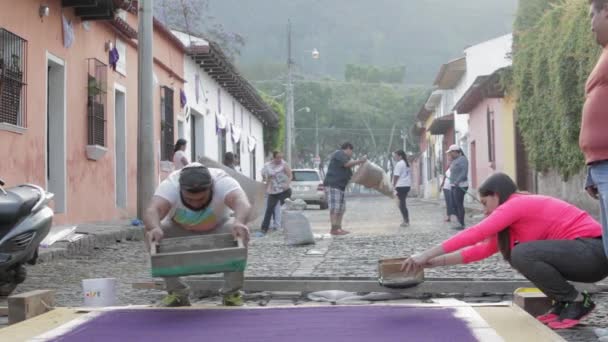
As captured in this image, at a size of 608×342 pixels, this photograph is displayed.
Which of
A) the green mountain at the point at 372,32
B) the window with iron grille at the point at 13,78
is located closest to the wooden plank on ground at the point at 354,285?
the window with iron grille at the point at 13,78

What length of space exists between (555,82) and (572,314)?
1270 cm

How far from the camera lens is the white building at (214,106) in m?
24.7

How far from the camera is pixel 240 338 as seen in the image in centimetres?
444

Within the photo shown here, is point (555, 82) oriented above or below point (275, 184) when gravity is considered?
above

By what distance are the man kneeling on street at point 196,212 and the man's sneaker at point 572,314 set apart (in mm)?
1915

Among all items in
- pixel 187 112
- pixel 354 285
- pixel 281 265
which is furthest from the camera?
pixel 187 112

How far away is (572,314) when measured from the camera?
199 inches

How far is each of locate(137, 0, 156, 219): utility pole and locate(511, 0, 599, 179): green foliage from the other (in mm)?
7087

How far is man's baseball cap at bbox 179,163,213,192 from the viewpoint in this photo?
5664mm

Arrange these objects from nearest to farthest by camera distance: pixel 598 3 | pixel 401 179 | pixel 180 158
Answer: pixel 598 3
pixel 180 158
pixel 401 179

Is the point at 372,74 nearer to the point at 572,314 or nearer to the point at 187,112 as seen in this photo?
the point at 187,112

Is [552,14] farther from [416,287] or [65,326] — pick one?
[65,326]

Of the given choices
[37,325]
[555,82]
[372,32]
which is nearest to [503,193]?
[37,325]

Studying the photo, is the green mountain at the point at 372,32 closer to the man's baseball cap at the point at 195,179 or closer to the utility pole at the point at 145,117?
the utility pole at the point at 145,117
